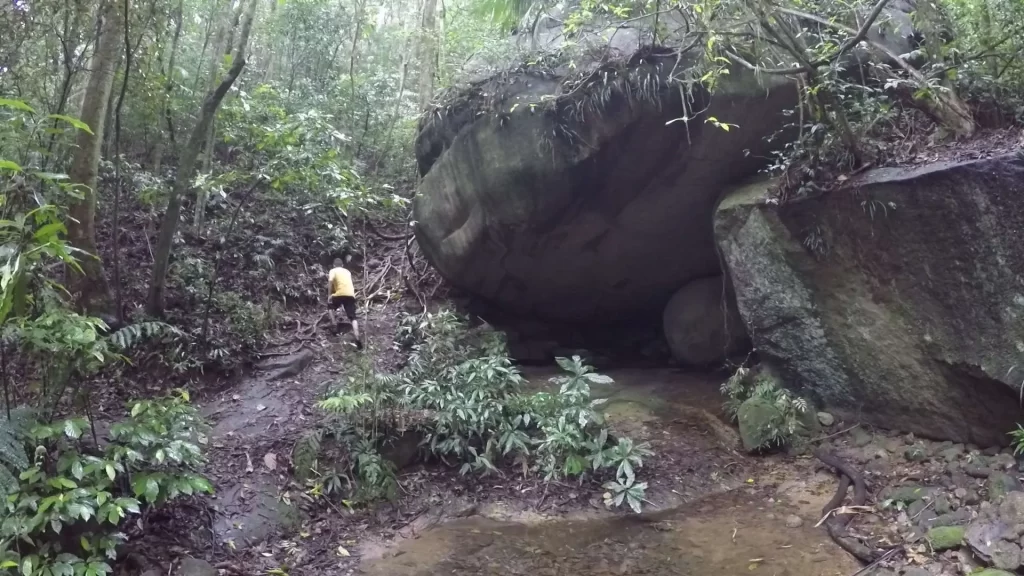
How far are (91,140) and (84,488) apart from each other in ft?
14.5

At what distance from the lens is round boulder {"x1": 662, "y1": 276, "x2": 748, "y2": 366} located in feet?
30.7

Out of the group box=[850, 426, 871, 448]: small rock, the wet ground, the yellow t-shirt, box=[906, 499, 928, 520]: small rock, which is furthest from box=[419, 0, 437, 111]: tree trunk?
box=[906, 499, 928, 520]: small rock

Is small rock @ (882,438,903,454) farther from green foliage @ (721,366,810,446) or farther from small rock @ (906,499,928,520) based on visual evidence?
small rock @ (906,499,928,520)

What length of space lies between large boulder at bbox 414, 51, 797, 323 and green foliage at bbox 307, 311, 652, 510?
7.16 ft

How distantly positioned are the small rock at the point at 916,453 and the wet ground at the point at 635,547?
1.32 metres

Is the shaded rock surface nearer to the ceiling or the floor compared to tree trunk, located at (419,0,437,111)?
nearer to the floor

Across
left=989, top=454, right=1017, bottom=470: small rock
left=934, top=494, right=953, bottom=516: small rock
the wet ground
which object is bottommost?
the wet ground

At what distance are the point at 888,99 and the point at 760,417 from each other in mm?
3620

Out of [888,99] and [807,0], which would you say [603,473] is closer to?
[888,99]

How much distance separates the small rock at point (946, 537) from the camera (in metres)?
5.09

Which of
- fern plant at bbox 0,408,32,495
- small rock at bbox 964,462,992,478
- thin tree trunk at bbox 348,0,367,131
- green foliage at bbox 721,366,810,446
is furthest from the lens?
thin tree trunk at bbox 348,0,367,131

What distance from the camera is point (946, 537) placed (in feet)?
16.9

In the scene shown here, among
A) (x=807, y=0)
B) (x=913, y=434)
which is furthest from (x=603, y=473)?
(x=807, y=0)

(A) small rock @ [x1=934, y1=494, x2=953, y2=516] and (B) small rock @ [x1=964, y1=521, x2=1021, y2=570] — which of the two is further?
(A) small rock @ [x1=934, y1=494, x2=953, y2=516]
